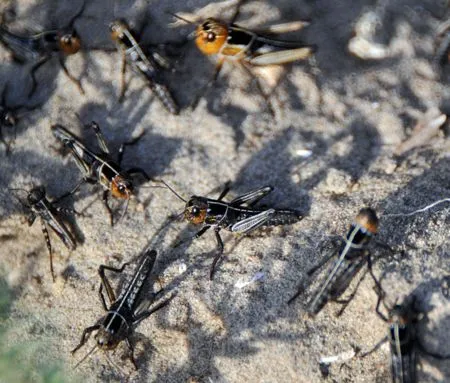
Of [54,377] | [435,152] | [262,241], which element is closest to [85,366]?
[54,377]

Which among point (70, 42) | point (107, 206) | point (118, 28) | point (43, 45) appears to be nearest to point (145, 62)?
point (118, 28)

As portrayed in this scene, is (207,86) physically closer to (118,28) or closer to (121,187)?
(118,28)

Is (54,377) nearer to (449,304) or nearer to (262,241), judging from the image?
(262,241)

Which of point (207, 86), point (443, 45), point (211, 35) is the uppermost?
point (211, 35)

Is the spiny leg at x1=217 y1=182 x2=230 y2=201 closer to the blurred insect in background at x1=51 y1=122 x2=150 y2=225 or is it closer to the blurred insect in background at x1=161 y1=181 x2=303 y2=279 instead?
the blurred insect in background at x1=161 y1=181 x2=303 y2=279

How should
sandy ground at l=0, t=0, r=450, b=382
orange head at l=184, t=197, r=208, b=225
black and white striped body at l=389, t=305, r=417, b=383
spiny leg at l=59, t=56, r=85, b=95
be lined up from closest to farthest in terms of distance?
black and white striped body at l=389, t=305, r=417, b=383
sandy ground at l=0, t=0, r=450, b=382
orange head at l=184, t=197, r=208, b=225
spiny leg at l=59, t=56, r=85, b=95

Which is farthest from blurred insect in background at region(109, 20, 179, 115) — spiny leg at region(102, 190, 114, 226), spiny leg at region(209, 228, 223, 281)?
spiny leg at region(209, 228, 223, 281)
